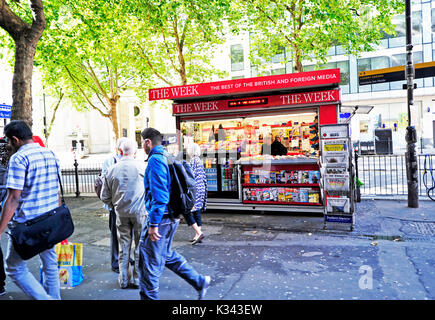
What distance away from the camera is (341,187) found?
7.05m

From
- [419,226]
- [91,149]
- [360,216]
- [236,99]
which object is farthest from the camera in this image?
[91,149]

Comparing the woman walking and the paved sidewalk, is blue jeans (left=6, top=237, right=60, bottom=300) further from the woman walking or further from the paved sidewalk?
the woman walking

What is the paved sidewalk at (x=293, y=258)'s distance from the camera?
4.23m

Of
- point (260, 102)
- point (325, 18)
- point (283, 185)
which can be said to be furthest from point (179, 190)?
point (325, 18)

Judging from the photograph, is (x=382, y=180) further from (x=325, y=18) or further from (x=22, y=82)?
(x=22, y=82)

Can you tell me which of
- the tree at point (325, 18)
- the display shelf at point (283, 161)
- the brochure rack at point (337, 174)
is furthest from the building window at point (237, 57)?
the brochure rack at point (337, 174)

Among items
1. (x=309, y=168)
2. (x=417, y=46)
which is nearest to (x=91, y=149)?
(x=417, y=46)

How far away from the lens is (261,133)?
9852mm

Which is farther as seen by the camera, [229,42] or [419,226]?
[229,42]

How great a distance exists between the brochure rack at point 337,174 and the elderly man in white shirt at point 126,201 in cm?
414

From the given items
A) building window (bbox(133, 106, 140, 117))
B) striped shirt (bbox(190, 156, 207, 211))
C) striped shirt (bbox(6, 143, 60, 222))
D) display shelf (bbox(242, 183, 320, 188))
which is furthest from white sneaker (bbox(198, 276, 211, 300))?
building window (bbox(133, 106, 140, 117))
